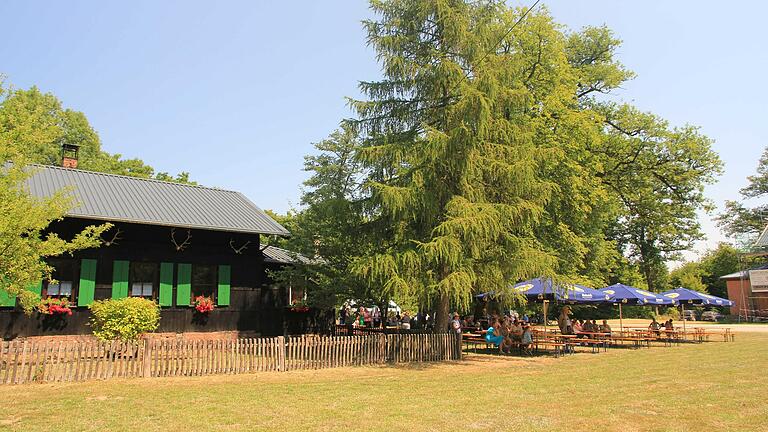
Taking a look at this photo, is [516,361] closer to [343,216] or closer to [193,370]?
[343,216]

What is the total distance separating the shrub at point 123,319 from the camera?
1584 cm

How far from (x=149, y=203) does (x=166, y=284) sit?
121 inches

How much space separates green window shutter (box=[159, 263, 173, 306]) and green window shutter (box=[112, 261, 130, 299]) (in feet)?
3.67

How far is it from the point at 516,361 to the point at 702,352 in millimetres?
7362

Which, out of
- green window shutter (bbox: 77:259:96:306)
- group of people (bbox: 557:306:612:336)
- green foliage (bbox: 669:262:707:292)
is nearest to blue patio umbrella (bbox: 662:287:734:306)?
group of people (bbox: 557:306:612:336)

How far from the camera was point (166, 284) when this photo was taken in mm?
18672

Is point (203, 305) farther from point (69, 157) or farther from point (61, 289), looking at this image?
point (69, 157)

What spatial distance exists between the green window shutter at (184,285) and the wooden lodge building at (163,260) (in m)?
0.03

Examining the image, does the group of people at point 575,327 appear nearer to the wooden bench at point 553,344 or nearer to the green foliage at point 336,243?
the wooden bench at point 553,344

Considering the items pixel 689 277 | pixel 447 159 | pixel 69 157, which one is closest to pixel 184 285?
pixel 69 157

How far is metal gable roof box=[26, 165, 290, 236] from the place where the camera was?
1770 centimetres

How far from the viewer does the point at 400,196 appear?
48.9ft

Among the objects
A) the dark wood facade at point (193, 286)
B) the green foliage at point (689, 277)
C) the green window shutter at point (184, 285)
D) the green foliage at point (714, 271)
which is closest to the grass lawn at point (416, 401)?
the dark wood facade at point (193, 286)

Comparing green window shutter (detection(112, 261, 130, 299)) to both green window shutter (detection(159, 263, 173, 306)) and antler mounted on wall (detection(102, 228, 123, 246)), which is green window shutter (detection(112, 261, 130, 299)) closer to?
antler mounted on wall (detection(102, 228, 123, 246))
